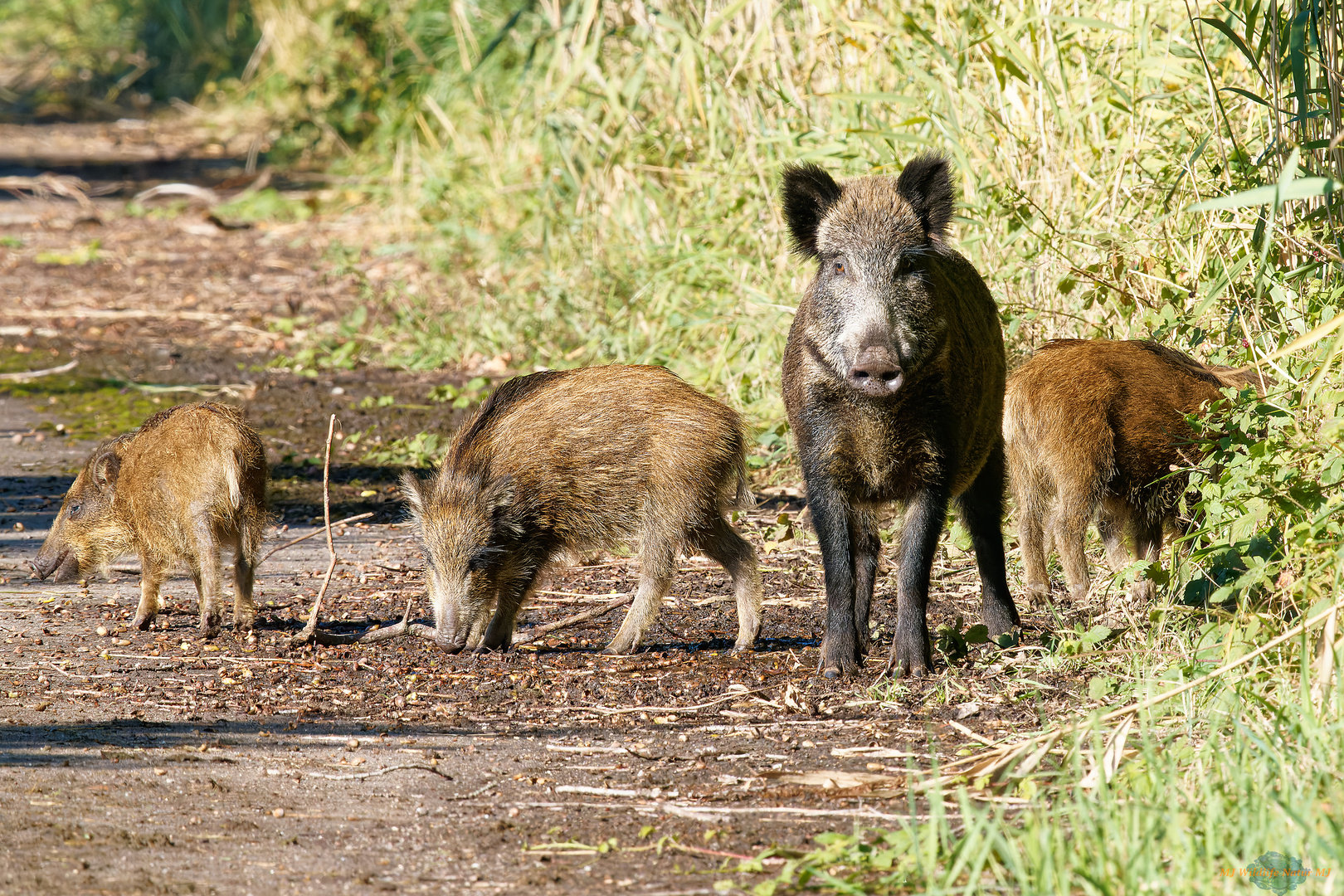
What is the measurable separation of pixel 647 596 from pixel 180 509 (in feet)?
5.95

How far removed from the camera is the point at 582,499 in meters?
5.49

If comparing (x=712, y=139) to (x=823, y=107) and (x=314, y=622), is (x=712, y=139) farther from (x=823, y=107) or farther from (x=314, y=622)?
(x=314, y=622)

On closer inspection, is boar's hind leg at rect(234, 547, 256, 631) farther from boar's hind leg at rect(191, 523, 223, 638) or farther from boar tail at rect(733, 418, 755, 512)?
boar tail at rect(733, 418, 755, 512)

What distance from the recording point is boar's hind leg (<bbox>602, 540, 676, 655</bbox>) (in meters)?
5.29

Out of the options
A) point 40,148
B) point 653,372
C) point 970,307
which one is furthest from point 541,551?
point 40,148

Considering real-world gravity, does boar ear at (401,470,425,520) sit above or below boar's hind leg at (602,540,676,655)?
above

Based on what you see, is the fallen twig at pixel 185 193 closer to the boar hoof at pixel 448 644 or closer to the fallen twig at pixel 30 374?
the fallen twig at pixel 30 374

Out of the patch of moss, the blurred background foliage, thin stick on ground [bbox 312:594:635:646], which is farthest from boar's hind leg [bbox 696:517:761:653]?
the blurred background foliage

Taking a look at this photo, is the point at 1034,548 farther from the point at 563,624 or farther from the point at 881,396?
the point at 563,624

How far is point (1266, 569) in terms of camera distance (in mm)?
4234

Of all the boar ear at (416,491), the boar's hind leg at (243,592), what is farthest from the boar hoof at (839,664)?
the boar's hind leg at (243,592)

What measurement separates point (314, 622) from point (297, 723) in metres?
0.81

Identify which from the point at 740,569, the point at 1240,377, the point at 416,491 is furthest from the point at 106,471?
the point at 1240,377

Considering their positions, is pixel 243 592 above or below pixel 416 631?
above
